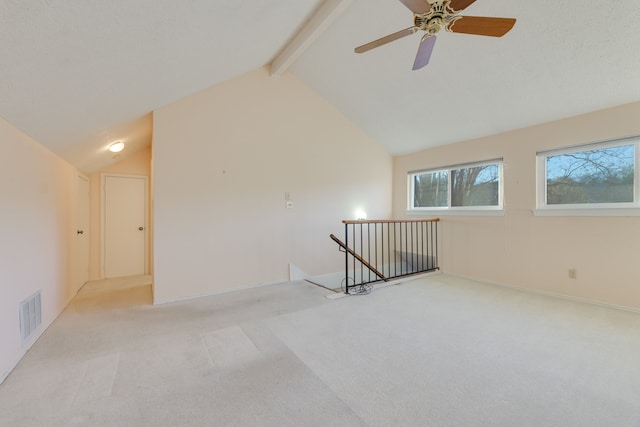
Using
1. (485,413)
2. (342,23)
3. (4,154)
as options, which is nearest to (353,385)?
(485,413)

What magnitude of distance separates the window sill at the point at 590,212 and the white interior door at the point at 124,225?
20.6 feet

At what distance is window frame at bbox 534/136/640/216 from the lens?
2992 mm

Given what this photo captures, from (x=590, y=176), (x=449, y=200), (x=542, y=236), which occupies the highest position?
(x=590, y=176)

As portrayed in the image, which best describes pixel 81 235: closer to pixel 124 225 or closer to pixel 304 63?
pixel 124 225

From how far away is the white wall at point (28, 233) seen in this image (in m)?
1.89

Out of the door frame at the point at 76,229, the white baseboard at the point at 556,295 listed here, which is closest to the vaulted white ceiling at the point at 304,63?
the door frame at the point at 76,229

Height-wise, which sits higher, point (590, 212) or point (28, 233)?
point (590, 212)

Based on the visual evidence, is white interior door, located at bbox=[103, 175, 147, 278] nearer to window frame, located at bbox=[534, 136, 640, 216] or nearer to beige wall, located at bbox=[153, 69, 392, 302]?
beige wall, located at bbox=[153, 69, 392, 302]

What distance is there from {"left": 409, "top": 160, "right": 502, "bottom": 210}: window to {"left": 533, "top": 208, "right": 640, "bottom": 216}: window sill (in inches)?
22.5

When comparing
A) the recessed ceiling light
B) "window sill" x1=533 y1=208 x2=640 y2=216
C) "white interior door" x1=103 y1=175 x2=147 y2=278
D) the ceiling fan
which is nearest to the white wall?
the recessed ceiling light

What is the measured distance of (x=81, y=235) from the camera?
4.16m

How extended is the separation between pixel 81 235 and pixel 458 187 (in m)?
6.14

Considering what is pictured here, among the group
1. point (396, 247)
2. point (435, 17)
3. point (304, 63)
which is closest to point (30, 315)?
point (435, 17)

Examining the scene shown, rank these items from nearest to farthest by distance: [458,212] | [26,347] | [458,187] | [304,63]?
[26,347] < [304,63] < [458,212] < [458,187]
